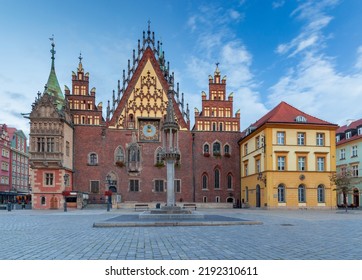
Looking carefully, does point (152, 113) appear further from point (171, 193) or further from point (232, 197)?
point (171, 193)

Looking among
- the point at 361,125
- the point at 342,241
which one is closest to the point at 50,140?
the point at 342,241

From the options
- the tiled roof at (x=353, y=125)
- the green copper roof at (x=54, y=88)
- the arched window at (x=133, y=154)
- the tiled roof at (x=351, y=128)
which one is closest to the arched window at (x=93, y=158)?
the arched window at (x=133, y=154)

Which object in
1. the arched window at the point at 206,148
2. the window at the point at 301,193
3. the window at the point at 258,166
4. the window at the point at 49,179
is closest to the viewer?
the window at the point at 301,193

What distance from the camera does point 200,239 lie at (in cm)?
1345

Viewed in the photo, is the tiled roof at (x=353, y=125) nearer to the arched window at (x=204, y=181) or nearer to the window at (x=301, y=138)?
the window at (x=301, y=138)

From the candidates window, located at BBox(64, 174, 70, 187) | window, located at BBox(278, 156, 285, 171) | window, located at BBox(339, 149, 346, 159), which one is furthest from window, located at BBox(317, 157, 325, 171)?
window, located at BBox(64, 174, 70, 187)

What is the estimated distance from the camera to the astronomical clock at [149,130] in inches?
2096

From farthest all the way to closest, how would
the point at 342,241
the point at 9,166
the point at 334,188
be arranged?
the point at 9,166 → the point at 334,188 → the point at 342,241

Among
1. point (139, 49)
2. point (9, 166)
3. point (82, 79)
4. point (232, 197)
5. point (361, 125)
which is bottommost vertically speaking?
point (232, 197)

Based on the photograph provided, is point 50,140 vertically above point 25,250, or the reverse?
point 50,140

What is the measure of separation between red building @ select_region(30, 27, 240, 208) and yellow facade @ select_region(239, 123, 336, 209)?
9.35 meters

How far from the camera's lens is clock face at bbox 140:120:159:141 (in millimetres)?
53312

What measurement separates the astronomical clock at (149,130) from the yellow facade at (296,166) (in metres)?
15.8

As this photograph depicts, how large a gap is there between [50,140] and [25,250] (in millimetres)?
38010
